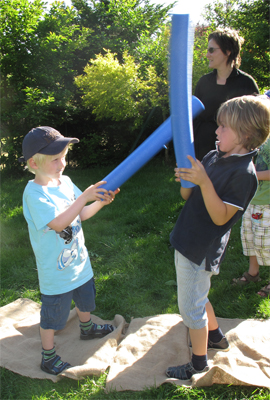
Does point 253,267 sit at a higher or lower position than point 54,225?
lower

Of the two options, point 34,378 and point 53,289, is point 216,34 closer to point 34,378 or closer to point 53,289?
point 53,289

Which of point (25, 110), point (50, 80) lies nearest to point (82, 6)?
point (50, 80)

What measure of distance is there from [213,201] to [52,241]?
101 centimetres

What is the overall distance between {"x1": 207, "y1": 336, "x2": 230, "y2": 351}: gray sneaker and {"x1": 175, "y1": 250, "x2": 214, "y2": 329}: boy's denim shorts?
Answer: 47 cm

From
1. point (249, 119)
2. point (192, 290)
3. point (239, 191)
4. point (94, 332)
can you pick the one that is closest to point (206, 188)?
point (239, 191)

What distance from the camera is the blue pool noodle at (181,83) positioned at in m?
1.36

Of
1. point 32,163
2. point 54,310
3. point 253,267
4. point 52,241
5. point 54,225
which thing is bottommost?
point 253,267

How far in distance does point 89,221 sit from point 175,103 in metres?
3.24

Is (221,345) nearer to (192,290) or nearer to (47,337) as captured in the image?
(192,290)

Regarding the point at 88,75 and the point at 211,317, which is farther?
the point at 88,75

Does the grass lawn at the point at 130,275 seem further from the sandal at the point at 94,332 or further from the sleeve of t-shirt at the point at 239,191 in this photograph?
the sleeve of t-shirt at the point at 239,191

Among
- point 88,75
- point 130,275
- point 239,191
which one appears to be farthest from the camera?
point 88,75

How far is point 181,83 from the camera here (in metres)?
1.43

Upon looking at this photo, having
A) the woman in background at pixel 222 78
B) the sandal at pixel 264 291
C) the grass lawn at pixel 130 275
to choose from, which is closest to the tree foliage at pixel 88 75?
the grass lawn at pixel 130 275
